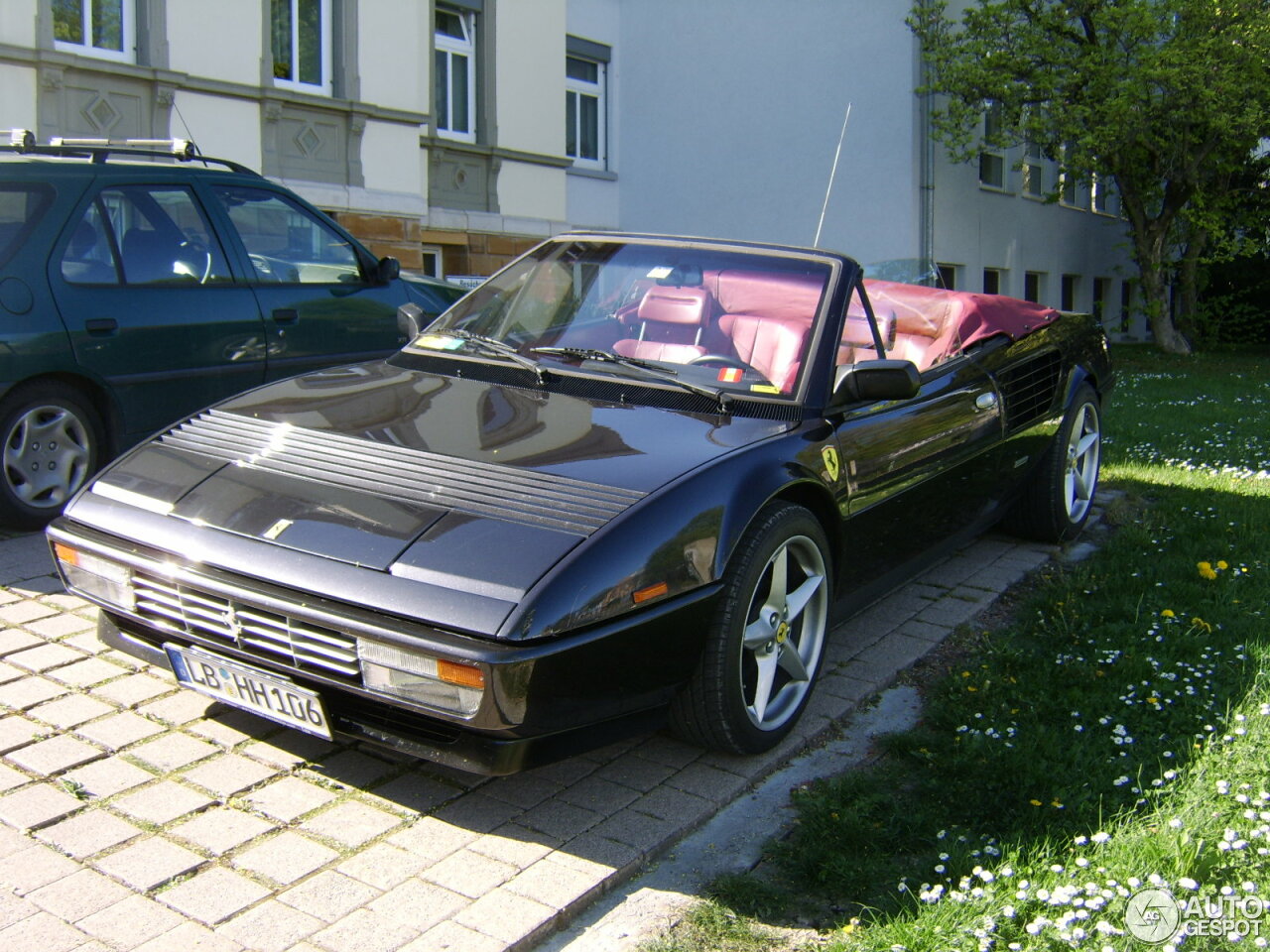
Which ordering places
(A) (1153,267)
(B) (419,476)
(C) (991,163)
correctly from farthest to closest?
1. (C) (991,163)
2. (A) (1153,267)
3. (B) (419,476)

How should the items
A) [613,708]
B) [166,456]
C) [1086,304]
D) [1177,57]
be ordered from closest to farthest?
[613,708] < [166,456] < [1177,57] < [1086,304]

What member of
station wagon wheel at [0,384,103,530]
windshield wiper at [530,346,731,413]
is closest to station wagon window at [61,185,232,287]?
station wagon wheel at [0,384,103,530]

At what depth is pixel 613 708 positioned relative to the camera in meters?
3.22

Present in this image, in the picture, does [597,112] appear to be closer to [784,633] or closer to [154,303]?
[154,303]

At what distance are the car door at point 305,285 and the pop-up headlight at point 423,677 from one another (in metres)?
3.94

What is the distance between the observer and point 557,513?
129 inches

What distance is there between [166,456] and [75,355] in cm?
234

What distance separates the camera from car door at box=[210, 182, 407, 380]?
21.9 feet

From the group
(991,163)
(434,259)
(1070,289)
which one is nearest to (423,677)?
(434,259)

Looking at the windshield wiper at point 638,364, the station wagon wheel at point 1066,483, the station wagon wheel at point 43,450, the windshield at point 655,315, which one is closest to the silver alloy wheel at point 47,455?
the station wagon wheel at point 43,450

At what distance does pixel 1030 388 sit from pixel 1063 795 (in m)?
2.75

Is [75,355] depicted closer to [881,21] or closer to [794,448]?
[794,448]

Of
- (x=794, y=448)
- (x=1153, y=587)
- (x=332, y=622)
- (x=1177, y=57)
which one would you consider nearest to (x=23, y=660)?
(x=332, y=622)

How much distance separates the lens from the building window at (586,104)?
67.6ft
